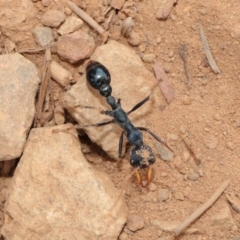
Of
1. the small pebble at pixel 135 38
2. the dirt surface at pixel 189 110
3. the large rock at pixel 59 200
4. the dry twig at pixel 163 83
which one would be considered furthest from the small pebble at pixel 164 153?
the small pebble at pixel 135 38

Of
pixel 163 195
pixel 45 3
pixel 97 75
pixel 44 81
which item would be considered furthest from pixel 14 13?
pixel 163 195

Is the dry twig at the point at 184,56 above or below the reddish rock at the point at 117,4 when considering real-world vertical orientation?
below

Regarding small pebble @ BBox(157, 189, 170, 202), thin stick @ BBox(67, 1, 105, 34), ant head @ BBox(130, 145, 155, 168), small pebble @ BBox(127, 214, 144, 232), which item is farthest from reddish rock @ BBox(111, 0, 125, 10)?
small pebble @ BBox(127, 214, 144, 232)

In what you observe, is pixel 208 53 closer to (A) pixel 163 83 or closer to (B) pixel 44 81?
(A) pixel 163 83

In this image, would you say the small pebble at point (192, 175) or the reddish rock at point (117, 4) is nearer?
the small pebble at point (192, 175)

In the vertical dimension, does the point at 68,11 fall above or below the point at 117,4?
below

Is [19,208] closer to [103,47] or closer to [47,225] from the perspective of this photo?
[47,225]

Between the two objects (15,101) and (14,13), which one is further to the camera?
(14,13)

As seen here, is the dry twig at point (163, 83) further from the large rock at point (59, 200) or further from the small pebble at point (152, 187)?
the large rock at point (59, 200)
